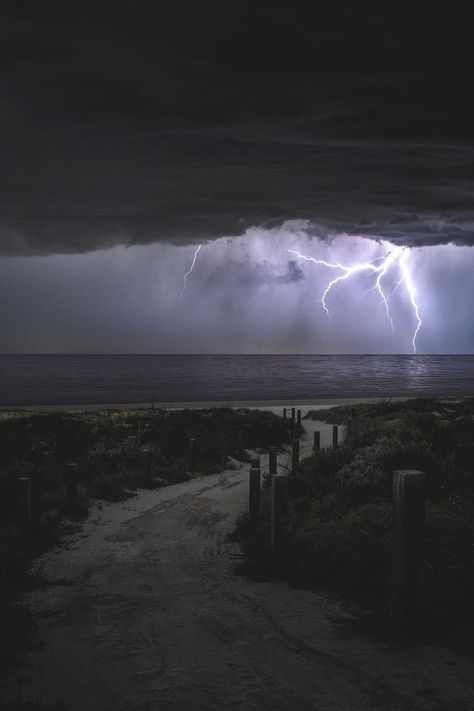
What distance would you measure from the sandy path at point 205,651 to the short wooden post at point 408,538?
0.54 m

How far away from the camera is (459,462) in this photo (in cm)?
1116

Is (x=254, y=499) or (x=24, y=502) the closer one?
(x=24, y=502)

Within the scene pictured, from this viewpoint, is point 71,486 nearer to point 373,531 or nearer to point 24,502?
point 24,502

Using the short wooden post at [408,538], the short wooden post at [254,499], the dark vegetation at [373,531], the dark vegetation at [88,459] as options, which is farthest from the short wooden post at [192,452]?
the short wooden post at [408,538]

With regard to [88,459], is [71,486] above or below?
above

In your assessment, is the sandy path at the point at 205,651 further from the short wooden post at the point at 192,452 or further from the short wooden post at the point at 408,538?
the short wooden post at the point at 192,452

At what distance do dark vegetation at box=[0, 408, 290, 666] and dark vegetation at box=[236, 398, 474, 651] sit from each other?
3405 millimetres

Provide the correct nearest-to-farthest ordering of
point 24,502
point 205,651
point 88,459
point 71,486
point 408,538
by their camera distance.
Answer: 1. point 205,651
2. point 408,538
3. point 24,502
4. point 71,486
5. point 88,459

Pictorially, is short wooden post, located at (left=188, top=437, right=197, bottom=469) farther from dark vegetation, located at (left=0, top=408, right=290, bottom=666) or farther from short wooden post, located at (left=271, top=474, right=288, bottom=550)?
short wooden post, located at (left=271, top=474, right=288, bottom=550)

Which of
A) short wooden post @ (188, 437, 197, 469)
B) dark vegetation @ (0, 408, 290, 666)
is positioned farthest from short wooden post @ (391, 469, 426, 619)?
short wooden post @ (188, 437, 197, 469)

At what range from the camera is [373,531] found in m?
8.11

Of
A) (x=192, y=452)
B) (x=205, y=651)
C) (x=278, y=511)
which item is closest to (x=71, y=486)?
(x=278, y=511)

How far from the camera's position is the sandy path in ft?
15.5

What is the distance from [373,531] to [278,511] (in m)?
1.51
